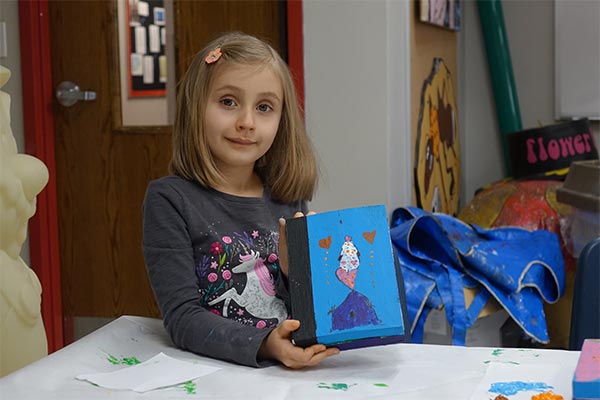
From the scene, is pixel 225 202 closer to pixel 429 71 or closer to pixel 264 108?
pixel 264 108

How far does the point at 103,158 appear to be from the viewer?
3018 mm

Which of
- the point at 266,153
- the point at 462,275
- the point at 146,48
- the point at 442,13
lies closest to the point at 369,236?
the point at 266,153

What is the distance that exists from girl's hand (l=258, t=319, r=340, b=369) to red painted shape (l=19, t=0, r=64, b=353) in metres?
1.97

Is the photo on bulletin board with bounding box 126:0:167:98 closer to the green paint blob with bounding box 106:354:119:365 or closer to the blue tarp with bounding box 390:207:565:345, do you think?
the blue tarp with bounding box 390:207:565:345

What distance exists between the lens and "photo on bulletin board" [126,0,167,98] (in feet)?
9.73

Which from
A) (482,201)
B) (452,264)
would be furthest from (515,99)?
(452,264)

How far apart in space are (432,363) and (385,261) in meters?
0.15

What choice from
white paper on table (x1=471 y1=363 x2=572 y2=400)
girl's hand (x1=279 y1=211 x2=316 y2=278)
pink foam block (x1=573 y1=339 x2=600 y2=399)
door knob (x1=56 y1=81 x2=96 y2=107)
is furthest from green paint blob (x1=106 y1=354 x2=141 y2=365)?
door knob (x1=56 y1=81 x2=96 y2=107)

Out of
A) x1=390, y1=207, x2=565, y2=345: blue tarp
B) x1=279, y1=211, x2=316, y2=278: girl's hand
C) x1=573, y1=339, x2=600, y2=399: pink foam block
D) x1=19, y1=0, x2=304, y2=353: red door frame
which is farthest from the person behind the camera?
x1=19, y1=0, x2=304, y2=353: red door frame

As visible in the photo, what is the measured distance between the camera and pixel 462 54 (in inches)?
148

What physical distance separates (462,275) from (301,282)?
4.69ft

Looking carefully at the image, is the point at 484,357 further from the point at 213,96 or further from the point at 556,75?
the point at 556,75

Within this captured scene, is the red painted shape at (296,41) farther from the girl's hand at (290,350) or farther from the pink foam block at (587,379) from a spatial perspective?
→ the pink foam block at (587,379)

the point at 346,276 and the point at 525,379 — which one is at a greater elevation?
the point at 346,276
